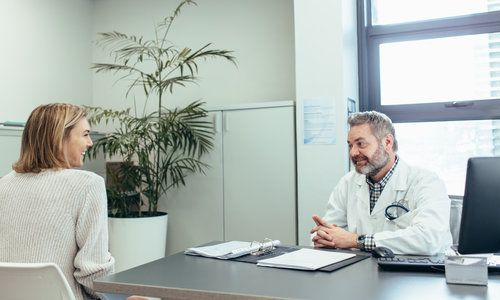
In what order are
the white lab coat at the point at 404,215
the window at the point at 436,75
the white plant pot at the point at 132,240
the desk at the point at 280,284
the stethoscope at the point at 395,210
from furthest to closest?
the white plant pot at the point at 132,240 → the window at the point at 436,75 → the stethoscope at the point at 395,210 → the white lab coat at the point at 404,215 → the desk at the point at 280,284

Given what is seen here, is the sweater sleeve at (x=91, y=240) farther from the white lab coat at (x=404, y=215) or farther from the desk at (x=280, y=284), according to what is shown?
the white lab coat at (x=404, y=215)

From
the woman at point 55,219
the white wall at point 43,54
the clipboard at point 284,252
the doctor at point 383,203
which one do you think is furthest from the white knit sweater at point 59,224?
the white wall at point 43,54

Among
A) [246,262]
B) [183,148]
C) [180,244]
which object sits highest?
[183,148]

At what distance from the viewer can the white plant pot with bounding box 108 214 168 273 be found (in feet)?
10.8

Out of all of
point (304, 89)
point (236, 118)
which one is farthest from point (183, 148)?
point (304, 89)

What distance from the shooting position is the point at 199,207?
11.7 feet

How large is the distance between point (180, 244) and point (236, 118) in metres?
1.03

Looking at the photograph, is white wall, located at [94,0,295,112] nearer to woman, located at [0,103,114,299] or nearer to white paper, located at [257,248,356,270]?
white paper, located at [257,248,356,270]

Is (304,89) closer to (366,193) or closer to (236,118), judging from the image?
(236,118)

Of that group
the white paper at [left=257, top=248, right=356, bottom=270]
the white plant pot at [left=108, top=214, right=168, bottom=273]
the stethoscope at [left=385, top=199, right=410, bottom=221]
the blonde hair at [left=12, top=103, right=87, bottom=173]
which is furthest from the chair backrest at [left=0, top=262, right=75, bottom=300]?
the white plant pot at [left=108, top=214, right=168, bottom=273]

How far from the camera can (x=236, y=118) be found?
11.3ft

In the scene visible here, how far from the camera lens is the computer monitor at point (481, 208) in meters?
1.35

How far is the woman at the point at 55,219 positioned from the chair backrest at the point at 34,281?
0.85 ft

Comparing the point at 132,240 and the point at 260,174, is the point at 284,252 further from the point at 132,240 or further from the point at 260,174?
the point at 132,240
